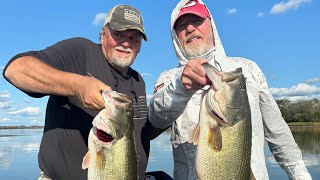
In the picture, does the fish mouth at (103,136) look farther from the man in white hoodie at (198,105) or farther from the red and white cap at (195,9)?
the red and white cap at (195,9)

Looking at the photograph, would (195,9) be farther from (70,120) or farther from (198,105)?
(70,120)

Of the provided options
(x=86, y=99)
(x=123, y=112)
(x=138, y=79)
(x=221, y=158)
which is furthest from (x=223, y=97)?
(x=138, y=79)

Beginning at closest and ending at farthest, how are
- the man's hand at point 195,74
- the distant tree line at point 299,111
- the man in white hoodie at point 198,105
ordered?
the man's hand at point 195,74
the man in white hoodie at point 198,105
the distant tree line at point 299,111

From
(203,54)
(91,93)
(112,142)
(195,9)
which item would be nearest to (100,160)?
(112,142)

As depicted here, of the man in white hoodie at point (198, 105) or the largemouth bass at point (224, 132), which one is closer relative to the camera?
the largemouth bass at point (224, 132)

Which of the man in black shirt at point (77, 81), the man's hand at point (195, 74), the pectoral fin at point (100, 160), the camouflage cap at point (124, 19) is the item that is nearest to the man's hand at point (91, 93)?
the man in black shirt at point (77, 81)

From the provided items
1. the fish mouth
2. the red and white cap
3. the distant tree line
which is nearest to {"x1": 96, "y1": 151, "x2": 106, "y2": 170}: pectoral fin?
the fish mouth
